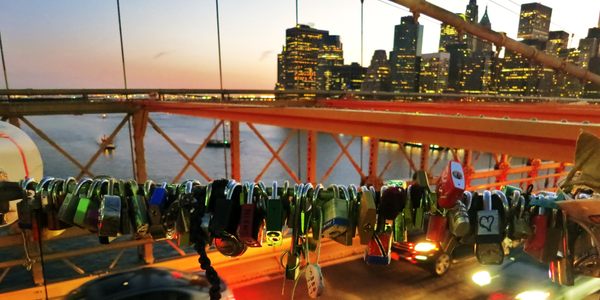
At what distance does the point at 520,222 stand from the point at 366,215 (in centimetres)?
61

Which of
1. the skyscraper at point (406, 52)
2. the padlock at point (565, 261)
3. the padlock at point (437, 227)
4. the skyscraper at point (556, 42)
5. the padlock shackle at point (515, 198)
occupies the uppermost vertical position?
the skyscraper at point (556, 42)

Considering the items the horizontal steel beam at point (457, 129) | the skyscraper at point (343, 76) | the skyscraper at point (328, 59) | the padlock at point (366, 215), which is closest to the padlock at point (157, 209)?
the padlock at point (366, 215)

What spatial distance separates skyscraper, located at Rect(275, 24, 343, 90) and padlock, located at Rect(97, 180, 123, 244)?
34.0 feet

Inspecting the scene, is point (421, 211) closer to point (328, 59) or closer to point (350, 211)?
point (350, 211)

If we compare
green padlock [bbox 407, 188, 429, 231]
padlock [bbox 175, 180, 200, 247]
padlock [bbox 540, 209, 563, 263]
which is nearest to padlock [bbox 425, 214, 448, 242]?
green padlock [bbox 407, 188, 429, 231]

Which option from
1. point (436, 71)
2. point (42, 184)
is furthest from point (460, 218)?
point (436, 71)

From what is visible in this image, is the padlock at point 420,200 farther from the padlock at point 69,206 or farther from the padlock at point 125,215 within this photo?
the padlock at point 69,206

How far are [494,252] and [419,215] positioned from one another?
33 centimetres

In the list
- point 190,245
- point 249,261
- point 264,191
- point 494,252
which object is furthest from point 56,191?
point 249,261

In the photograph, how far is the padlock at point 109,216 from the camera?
1351mm

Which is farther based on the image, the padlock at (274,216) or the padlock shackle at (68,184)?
the padlock shackle at (68,184)

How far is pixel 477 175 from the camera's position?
8695 mm

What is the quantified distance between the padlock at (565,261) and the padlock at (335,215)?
825 millimetres

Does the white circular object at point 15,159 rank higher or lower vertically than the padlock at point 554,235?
higher
